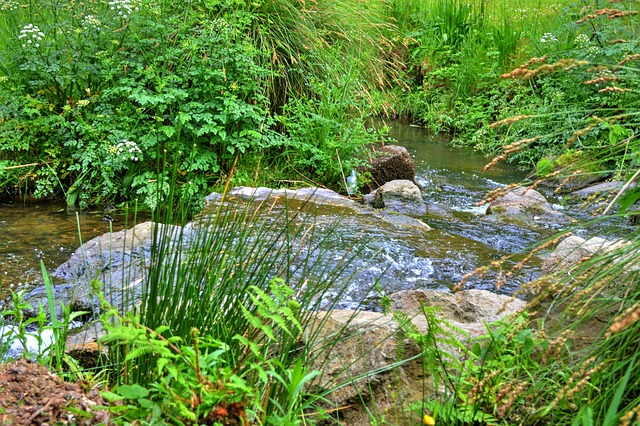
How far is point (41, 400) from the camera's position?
6.05ft

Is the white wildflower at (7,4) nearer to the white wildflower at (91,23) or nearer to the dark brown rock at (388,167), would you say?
the white wildflower at (91,23)

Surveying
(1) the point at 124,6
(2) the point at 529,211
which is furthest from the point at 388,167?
(1) the point at 124,6

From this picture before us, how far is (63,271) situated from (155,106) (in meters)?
2.10

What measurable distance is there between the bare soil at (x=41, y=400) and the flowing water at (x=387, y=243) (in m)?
2.06

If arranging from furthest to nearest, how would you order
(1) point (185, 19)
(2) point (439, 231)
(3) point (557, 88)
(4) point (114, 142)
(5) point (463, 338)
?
(3) point (557, 88)
(1) point (185, 19)
(4) point (114, 142)
(2) point (439, 231)
(5) point (463, 338)

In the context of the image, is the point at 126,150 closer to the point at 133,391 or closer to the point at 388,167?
the point at 388,167

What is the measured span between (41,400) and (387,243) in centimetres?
346

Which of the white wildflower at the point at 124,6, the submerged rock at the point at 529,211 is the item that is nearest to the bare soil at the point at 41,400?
the white wildflower at the point at 124,6

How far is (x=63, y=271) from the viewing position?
4.54 metres

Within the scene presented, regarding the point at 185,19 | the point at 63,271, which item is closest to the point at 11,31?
the point at 185,19

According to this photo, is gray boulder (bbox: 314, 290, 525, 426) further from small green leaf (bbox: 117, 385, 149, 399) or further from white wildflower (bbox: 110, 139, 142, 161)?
white wildflower (bbox: 110, 139, 142, 161)

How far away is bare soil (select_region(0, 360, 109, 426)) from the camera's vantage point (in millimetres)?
1755

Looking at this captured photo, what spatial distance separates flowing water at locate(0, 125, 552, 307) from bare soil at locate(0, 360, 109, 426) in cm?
206

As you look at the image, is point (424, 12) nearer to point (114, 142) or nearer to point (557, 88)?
point (557, 88)
